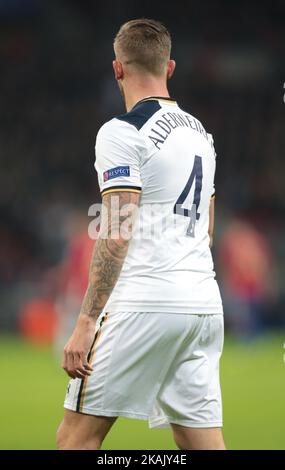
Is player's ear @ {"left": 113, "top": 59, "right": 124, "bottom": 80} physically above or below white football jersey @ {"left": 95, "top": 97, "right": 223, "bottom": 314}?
above

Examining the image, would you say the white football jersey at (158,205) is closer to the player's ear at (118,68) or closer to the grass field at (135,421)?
the player's ear at (118,68)

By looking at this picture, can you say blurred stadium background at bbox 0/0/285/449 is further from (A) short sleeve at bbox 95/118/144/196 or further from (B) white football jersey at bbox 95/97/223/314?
(A) short sleeve at bbox 95/118/144/196

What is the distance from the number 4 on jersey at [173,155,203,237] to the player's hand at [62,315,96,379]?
0.64 metres

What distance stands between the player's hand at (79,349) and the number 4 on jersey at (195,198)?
639mm

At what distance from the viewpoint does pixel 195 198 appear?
462 centimetres

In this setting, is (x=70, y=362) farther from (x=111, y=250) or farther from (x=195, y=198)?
(x=195, y=198)

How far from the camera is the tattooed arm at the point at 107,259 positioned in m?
4.35

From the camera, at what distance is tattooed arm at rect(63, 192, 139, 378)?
4.35m

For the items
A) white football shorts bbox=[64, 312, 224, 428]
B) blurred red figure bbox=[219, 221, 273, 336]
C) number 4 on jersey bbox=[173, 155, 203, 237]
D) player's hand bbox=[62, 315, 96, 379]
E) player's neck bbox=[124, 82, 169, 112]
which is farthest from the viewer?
blurred red figure bbox=[219, 221, 273, 336]

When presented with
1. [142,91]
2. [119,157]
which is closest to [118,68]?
[142,91]

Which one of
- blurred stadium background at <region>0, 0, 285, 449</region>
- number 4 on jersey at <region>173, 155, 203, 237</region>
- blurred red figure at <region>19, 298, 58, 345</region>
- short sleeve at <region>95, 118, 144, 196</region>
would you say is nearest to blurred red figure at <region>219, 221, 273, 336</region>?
blurred stadium background at <region>0, 0, 285, 449</region>

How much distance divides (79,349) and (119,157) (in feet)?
2.77

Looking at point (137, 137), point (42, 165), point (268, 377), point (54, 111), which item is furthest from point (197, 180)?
point (54, 111)
